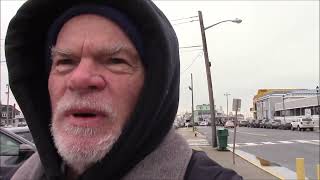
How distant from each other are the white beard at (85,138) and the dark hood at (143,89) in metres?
0.03

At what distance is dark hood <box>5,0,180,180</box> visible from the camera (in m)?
1.68

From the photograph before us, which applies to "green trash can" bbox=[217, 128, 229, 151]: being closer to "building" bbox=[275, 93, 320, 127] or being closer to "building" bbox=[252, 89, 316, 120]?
"building" bbox=[275, 93, 320, 127]

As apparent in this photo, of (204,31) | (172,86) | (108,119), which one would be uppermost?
(204,31)

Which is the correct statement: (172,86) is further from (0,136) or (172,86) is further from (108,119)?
(0,136)

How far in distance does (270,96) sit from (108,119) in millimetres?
100806

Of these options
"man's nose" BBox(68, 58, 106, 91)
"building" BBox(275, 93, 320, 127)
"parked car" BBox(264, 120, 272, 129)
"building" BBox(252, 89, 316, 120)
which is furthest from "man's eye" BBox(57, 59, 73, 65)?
"building" BBox(252, 89, 316, 120)

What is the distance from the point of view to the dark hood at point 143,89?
168 cm

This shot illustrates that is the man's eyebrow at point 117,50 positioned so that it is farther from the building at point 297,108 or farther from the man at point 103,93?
the building at point 297,108

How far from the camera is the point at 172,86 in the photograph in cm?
178

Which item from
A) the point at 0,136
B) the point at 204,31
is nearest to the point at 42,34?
the point at 0,136

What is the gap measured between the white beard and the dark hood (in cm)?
3

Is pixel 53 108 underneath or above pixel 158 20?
underneath

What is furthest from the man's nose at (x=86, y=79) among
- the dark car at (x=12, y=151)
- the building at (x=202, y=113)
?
the building at (x=202, y=113)

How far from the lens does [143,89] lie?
5.74ft
